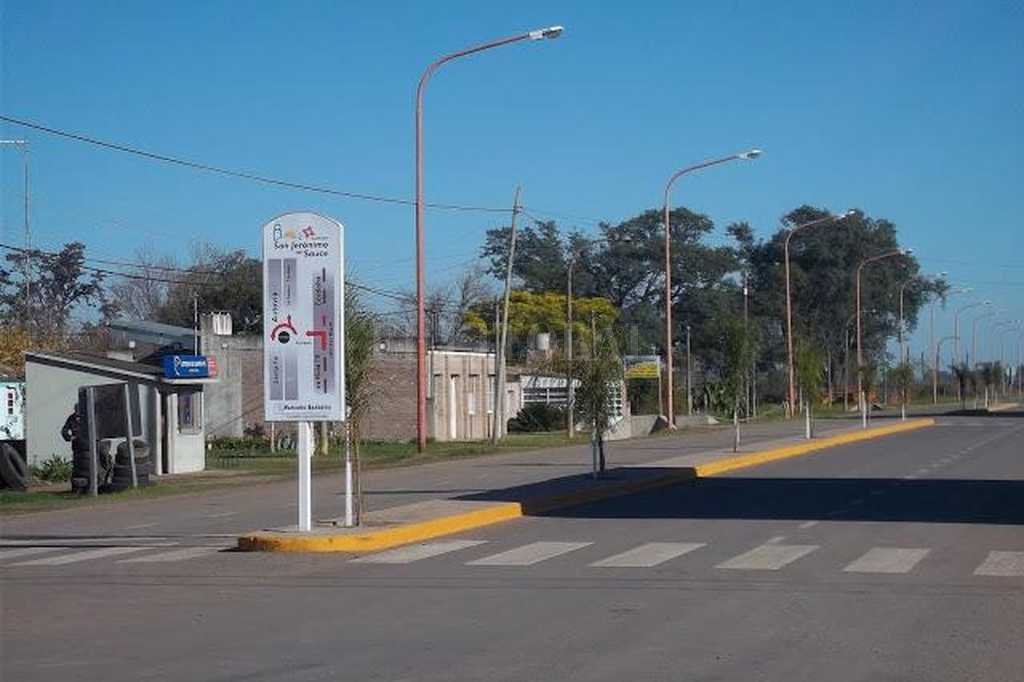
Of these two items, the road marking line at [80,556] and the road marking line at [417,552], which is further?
the road marking line at [80,556]

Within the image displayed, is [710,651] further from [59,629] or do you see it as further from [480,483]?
[480,483]

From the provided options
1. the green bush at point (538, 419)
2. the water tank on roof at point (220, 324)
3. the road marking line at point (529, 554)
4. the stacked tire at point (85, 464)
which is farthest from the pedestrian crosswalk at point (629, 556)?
the green bush at point (538, 419)

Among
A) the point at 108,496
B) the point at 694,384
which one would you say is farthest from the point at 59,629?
the point at 694,384

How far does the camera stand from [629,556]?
17656 millimetres

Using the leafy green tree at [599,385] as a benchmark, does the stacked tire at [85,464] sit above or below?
below

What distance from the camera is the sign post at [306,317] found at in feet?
64.7

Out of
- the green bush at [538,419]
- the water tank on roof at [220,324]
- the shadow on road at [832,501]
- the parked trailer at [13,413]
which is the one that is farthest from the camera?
the green bush at [538,419]

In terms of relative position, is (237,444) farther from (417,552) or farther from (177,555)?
(417,552)

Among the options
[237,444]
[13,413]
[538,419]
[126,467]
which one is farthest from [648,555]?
[538,419]

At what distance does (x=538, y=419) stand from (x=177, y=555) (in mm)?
56753

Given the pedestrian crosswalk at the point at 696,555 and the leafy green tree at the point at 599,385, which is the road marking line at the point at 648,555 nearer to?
the pedestrian crosswalk at the point at 696,555

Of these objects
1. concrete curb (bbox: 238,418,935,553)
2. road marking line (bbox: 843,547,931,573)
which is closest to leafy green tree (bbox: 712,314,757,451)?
concrete curb (bbox: 238,418,935,553)

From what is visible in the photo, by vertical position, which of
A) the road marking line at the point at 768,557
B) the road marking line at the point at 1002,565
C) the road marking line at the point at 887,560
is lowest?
the road marking line at the point at 1002,565

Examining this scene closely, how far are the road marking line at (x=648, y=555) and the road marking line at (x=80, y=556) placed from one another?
654cm
